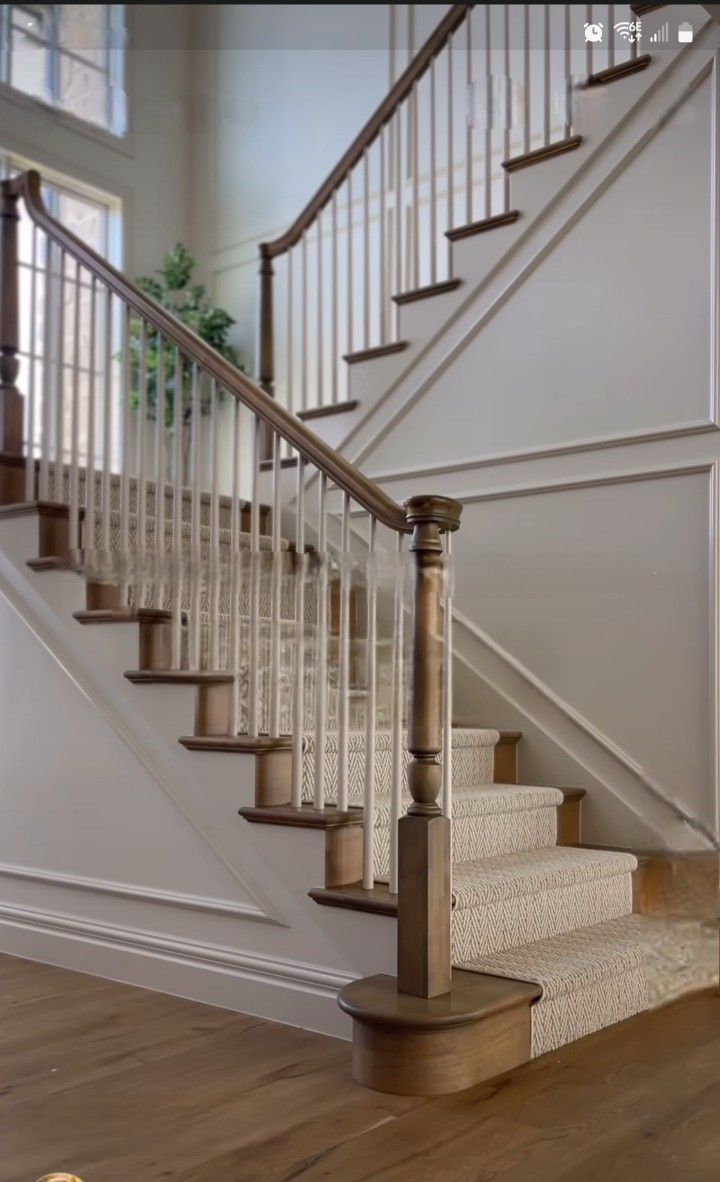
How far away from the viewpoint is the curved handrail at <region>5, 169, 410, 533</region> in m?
2.38

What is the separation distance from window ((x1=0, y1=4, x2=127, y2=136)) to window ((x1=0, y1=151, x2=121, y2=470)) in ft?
5.05

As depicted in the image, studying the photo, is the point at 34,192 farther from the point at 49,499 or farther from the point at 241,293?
the point at 241,293

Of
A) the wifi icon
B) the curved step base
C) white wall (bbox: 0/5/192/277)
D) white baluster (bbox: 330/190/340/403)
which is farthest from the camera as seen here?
white baluster (bbox: 330/190/340/403)

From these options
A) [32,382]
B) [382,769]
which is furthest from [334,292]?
[382,769]

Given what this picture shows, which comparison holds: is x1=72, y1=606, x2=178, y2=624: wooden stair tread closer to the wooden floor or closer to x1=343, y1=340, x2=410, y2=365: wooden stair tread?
the wooden floor

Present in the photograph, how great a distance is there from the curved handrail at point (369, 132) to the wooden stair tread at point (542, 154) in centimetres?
39

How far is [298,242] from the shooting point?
14.4 ft

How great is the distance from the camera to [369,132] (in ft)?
13.0

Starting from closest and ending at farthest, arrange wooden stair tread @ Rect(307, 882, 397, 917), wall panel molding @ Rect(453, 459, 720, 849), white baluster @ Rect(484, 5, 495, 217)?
wooden stair tread @ Rect(307, 882, 397, 917) < wall panel molding @ Rect(453, 459, 720, 849) < white baluster @ Rect(484, 5, 495, 217)

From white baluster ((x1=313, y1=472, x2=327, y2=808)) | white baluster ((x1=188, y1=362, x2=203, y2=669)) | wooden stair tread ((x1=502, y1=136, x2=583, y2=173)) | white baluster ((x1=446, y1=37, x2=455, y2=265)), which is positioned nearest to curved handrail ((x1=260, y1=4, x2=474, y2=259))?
white baluster ((x1=446, y1=37, x2=455, y2=265))

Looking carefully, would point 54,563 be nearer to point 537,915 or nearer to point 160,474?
point 160,474

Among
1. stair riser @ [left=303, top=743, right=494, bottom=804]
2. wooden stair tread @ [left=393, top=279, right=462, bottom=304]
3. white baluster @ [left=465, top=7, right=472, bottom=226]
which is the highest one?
white baluster @ [left=465, top=7, right=472, bottom=226]

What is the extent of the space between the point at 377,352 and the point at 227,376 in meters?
1.23

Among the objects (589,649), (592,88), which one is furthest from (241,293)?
(589,649)
